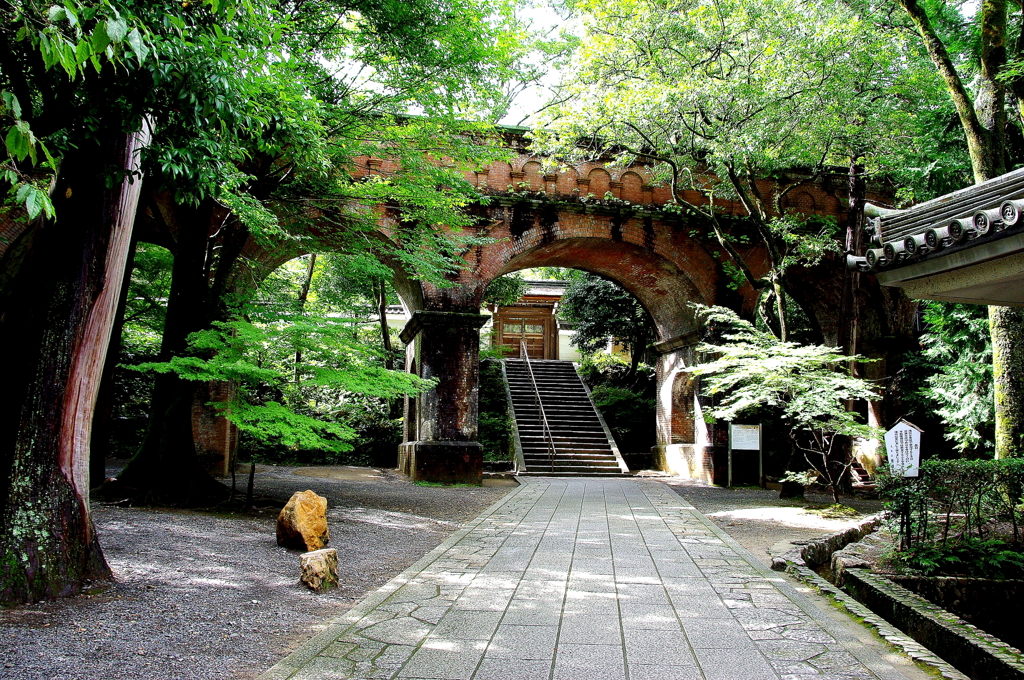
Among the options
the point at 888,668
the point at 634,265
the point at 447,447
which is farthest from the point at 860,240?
the point at 888,668

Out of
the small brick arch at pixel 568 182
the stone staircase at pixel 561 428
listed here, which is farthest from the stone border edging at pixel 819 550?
the small brick arch at pixel 568 182

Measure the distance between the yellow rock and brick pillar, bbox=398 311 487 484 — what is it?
23.2ft

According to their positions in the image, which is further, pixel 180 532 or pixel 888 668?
pixel 180 532

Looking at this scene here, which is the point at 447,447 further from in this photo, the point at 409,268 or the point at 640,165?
the point at 640,165

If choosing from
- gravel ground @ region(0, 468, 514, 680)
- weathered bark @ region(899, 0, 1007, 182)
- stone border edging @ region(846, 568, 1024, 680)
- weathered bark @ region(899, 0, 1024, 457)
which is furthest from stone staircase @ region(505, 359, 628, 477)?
stone border edging @ region(846, 568, 1024, 680)

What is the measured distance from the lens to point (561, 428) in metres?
18.0

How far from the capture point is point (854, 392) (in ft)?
29.6

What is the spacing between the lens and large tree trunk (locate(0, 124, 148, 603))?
4.06 meters

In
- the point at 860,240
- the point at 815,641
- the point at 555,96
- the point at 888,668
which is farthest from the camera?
the point at 555,96

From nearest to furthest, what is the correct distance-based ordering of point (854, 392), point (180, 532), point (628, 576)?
point (628, 576) → point (180, 532) → point (854, 392)

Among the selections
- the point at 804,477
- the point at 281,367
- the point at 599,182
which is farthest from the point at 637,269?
the point at 281,367

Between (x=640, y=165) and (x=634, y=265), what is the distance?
89.0 inches

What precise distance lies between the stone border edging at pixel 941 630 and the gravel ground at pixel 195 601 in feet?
11.4

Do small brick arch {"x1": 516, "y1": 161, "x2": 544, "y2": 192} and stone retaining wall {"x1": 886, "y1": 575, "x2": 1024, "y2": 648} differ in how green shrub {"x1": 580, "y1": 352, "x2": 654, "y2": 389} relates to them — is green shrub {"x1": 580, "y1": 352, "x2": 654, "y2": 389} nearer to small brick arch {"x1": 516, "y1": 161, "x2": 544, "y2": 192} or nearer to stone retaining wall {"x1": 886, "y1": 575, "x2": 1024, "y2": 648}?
small brick arch {"x1": 516, "y1": 161, "x2": 544, "y2": 192}
